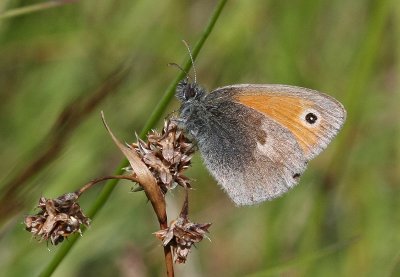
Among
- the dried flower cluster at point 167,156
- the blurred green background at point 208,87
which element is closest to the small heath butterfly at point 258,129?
the blurred green background at point 208,87

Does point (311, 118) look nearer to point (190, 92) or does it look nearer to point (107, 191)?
point (190, 92)

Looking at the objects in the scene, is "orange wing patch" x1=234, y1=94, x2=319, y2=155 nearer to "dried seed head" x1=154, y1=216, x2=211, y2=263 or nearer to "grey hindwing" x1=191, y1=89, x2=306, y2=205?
"grey hindwing" x1=191, y1=89, x2=306, y2=205

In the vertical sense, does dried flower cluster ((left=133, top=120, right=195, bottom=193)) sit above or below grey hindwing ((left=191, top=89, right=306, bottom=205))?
above

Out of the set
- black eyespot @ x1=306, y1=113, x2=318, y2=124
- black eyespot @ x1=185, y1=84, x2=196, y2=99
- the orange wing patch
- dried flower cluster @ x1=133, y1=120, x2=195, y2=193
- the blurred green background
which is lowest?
the blurred green background

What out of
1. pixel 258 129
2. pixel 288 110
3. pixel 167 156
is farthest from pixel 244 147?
pixel 167 156

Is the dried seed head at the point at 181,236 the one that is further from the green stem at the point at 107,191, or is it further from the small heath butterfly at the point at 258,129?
the small heath butterfly at the point at 258,129

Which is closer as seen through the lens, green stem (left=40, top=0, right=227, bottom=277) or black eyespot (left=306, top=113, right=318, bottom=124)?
green stem (left=40, top=0, right=227, bottom=277)

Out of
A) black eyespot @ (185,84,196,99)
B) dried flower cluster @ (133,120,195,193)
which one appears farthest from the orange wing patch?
dried flower cluster @ (133,120,195,193)
